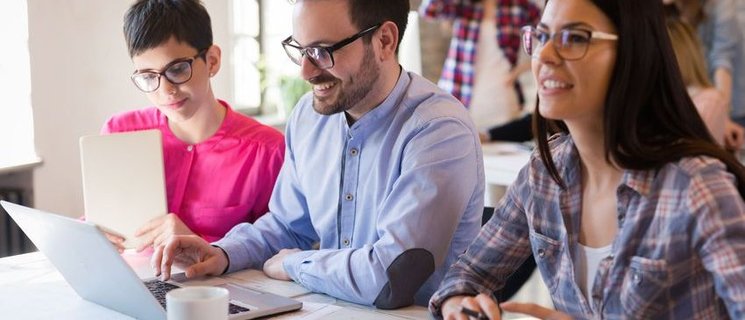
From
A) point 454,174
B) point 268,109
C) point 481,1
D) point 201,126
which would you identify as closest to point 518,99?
point 481,1

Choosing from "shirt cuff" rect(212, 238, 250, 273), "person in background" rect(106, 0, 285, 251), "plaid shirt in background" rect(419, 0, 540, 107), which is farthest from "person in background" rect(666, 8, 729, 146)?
"shirt cuff" rect(212, 238, 250, 273)

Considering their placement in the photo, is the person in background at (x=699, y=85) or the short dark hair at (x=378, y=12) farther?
the person in background at (x=699, y=85)

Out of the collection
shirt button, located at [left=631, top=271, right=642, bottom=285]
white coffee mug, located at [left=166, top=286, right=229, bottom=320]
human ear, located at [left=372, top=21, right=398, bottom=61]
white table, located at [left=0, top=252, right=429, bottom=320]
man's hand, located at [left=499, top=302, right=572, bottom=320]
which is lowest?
white table, located at [left=0, top=252, right=429, bottom=320]

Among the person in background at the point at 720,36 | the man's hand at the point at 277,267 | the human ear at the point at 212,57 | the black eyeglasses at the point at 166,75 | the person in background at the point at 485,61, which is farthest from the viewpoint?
the person in background at the point at 720,36

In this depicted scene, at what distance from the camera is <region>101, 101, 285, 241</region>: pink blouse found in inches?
94.1

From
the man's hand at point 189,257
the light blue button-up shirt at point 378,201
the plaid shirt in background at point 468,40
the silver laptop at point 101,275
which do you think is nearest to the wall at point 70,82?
the plaid shirt in background at point 468,40

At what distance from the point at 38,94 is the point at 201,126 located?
1517 millimetres

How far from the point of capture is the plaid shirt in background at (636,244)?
139 cm

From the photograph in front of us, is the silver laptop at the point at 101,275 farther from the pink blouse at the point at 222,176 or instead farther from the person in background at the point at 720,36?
A: the person in background at the point at 720,36

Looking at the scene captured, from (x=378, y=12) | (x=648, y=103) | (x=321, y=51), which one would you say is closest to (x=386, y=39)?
(x=378, y=12)

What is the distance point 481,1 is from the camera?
14.1 feet

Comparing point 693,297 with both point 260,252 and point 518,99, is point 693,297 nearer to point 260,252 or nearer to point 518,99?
point 260,252

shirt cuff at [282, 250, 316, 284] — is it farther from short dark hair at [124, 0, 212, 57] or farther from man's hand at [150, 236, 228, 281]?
short dark hair at [124, 0, 212, 57]

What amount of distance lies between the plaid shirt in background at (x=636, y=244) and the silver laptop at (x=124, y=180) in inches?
30.7
